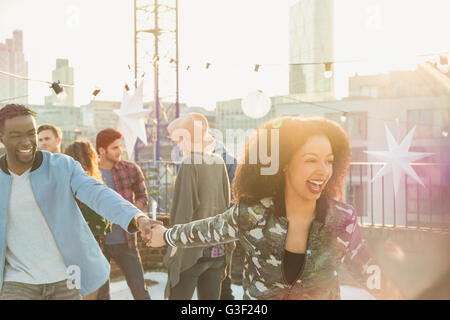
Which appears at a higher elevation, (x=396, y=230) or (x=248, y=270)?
(x=248, y=270)

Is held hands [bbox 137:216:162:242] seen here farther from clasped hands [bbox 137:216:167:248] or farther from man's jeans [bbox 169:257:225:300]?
man's jeans [bbox 169:257:225:300]

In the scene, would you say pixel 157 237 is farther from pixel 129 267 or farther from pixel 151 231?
pixel 129 267

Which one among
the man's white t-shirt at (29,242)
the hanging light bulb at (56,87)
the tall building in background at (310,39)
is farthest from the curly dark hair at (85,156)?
the tall building in background at (310,39)

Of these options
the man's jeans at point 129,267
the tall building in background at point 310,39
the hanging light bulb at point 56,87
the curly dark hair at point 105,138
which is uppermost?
the tall building in background at point 310,39

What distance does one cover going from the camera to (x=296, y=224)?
2.19m

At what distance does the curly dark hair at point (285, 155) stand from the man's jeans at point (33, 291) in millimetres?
1104

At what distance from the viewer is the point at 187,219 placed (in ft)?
12.1

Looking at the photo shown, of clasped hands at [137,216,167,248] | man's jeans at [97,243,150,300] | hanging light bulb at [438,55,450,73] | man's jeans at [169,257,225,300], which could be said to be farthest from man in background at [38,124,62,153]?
hanging light bulb at [438,55,450,73]

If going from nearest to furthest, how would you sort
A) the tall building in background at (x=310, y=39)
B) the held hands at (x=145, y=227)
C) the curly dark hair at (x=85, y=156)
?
the held hands at (x=145, y=227) → the curly dark hair at (x=85, y=156) → the tall building in background at (x=310, y=39)

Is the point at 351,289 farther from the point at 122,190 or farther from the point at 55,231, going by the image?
the point at 55,231

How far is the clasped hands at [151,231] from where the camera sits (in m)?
2.47

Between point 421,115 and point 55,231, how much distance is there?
1433 inches

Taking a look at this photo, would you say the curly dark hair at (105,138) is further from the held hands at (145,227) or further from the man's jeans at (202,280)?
the held hands at (145,227)
